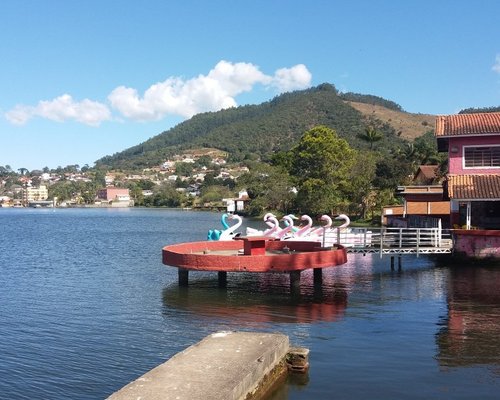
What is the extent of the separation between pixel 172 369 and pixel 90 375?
3.34m

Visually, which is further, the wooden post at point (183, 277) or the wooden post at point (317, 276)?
the wooden post at point (183, 277)

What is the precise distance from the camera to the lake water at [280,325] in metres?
12.5

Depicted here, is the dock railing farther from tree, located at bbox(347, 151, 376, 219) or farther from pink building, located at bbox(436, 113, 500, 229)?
tree, located at bbox(347, 151, 376, 219)

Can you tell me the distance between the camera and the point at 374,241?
3197 centimetres

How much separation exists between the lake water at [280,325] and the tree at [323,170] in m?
45.6

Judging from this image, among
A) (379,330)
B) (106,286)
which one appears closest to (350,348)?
(379,330)

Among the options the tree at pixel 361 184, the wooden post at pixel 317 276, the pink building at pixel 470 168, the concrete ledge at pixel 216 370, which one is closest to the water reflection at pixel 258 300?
the wooden post at pixel 317 276

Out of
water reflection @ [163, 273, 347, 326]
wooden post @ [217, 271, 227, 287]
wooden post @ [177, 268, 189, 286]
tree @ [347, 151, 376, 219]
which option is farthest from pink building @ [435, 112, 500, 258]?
tree @ [347, 151, 376, 219]

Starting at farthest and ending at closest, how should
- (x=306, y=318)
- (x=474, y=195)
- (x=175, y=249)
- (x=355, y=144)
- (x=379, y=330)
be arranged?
1. (x=355, y=144)
2. (x=474, y=195)
3. (x=175, y=249)
4. (x=306, y=318)
5. (x=379, y=330)

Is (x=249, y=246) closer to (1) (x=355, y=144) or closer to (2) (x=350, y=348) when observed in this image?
(2) (x=350, y=348)

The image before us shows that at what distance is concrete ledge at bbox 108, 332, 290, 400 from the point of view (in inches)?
373

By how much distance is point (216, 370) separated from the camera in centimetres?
1053

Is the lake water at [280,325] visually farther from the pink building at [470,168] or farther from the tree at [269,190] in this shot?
the tree at [269,190]

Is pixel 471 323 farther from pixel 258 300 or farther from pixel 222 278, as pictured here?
pixel 222 278
